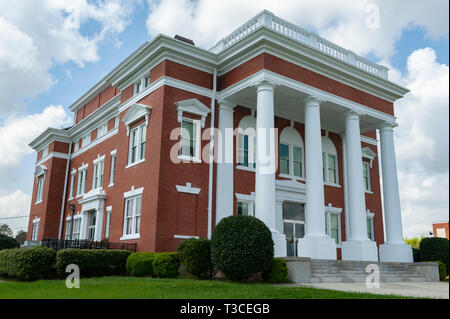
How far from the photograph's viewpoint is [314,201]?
66.3 ft

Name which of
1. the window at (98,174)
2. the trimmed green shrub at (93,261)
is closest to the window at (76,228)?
the window at (98,174)

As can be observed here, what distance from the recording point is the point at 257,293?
1127 centimetres

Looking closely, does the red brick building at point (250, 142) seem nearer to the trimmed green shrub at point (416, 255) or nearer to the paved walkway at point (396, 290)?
the trimmed green shrub at point (416, 255)

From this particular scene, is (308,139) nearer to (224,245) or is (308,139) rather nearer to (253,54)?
(253,54)

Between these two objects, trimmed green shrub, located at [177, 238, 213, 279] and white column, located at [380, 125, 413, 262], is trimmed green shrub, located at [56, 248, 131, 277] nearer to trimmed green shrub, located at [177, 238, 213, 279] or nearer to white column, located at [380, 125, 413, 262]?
trimmed green shrub, located at [177, 238, 213, 279]

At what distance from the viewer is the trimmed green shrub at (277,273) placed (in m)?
15.3

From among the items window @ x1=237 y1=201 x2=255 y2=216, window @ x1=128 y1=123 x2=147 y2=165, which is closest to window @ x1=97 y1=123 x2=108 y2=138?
window @ x1=128 y1=123 x2=147 y2=165

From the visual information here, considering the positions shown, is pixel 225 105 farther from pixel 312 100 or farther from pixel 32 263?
pixel 32 263

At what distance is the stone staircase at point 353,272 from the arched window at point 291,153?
22.8ft

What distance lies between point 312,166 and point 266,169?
280 centimetres

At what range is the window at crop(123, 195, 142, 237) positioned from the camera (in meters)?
21.4

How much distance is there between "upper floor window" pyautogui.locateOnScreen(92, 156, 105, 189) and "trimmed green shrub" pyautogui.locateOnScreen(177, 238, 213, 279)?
13.6 m
